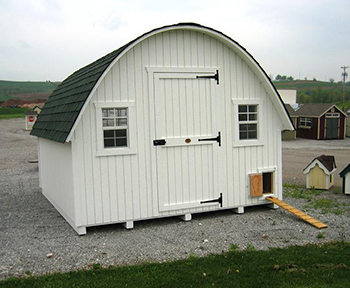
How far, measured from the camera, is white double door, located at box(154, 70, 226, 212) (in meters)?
8.65

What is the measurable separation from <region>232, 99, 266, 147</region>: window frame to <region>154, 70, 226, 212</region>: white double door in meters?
0.40

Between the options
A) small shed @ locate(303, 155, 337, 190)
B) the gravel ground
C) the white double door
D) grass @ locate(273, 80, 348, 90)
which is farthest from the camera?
grass @ locate(273, 80, 348, 90)

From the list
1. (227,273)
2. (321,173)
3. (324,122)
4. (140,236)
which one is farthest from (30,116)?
(227,273)

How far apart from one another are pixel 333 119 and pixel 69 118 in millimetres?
29792

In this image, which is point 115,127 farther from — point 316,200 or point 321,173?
point 321,173

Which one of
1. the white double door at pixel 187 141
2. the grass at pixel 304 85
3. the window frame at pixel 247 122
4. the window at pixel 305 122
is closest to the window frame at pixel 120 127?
the white double door at pixel 187 141

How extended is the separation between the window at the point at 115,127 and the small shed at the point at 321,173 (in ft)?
22.3

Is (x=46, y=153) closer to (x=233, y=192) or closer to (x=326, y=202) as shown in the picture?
(x=233, y=192)

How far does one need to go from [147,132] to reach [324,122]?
28084 mm

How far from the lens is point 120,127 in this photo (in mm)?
8352

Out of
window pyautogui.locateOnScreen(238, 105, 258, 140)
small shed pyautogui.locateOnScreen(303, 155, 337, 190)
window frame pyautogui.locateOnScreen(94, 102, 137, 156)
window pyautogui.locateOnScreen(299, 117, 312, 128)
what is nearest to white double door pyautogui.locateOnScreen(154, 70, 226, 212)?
window frame pyautogui.locateOnScreen(94, 102, 137, 156)

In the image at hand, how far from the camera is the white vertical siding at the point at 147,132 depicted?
8.12 m

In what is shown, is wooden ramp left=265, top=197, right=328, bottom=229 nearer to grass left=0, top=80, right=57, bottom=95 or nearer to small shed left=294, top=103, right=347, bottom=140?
small shed left=294, top=103, right=347, bottom=140

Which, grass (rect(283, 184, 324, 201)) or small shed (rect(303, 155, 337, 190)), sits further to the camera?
small shed (rect(303, 155, 337, 190))
